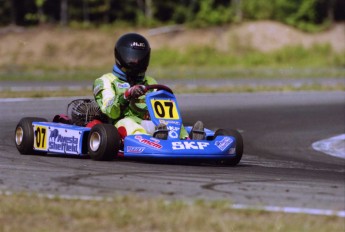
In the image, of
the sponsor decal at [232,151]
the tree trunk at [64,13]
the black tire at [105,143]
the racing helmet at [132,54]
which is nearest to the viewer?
the black tire at [105,143]

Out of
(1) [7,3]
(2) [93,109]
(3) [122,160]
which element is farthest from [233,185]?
(1) [7,3]

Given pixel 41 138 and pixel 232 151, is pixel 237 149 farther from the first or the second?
pixel 41 138

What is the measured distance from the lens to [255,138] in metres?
13.5

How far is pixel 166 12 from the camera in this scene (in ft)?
163

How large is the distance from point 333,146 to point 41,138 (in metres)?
4.53

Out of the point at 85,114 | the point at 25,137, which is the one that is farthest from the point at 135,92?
the point at 25,137

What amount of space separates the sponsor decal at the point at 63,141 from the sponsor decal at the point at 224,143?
1518 mm

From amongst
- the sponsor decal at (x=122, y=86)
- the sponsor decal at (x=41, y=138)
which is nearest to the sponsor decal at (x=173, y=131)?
the sponsor decal at (x=122, y=86)

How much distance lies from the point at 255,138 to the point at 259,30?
32364 mm

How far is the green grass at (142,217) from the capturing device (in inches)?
213

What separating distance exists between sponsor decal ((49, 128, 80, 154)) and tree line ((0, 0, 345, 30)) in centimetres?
3642

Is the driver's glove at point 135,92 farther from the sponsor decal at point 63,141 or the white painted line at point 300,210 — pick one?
the white painted line at point 300,210

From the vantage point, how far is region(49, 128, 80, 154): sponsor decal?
31.5 ft

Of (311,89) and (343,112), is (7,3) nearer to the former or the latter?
(311,89)
